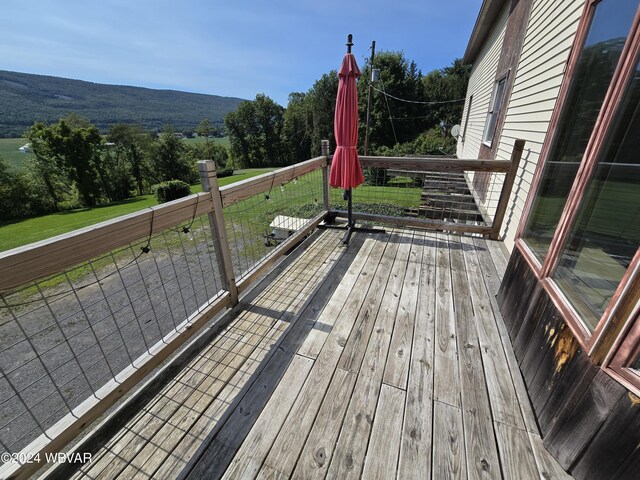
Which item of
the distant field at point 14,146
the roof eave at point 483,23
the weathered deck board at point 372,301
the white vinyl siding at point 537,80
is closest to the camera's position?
the weathered deck board at point 372,301

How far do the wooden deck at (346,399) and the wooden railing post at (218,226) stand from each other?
26cm

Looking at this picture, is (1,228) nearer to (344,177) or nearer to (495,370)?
(344,177)

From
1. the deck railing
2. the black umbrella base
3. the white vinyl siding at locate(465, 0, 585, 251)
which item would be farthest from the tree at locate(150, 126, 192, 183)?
the white vinyl siding at locate(465, 0, 585, 251)

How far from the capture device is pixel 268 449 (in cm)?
137

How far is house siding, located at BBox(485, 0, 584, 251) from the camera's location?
2646 mm

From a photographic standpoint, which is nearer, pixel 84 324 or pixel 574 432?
pixel 574 432

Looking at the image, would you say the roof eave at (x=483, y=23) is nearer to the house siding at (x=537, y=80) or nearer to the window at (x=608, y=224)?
the house siding at (x=537, y=80)

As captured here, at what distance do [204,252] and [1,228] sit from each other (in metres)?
22.0

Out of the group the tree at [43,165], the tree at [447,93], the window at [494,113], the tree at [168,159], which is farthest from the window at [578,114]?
the tree at [168,159]

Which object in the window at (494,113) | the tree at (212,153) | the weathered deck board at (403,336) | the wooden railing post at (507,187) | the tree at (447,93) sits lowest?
the tree at (212,153)

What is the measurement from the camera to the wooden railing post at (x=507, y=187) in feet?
10.3

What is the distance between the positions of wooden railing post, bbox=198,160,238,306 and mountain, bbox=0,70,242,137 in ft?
257

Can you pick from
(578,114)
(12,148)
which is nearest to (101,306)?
(578,114)

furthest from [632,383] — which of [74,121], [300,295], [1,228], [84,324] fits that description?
[74,121]
